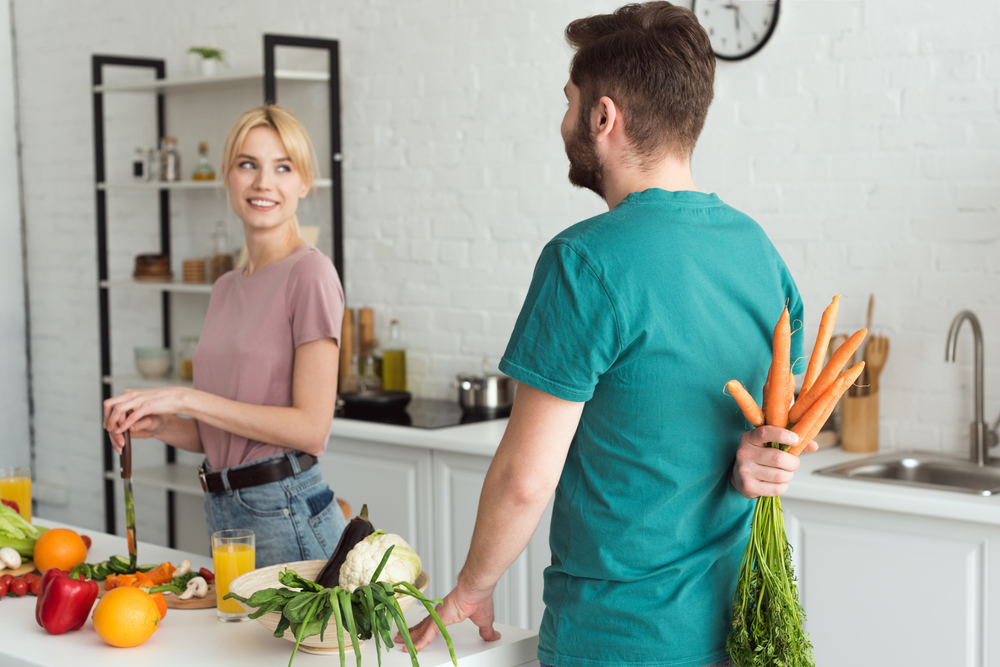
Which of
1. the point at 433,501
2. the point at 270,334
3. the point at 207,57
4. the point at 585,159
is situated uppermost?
the point at 207,57

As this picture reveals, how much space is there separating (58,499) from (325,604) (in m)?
4.37

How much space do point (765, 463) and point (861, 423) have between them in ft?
5.25

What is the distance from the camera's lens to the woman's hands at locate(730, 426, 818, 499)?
1305 millimetres

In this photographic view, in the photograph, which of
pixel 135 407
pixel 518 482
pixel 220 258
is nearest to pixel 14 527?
pixel 135 407

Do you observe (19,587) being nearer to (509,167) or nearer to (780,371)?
(780,371)

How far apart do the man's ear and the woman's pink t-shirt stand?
91 cm

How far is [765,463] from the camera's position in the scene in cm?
131

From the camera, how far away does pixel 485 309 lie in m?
3.69

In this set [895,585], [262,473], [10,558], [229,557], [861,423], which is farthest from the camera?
[861,423]

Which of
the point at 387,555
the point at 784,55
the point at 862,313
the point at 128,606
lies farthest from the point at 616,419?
the point at 784,55

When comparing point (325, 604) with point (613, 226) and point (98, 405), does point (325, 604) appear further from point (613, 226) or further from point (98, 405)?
point (98, 405)

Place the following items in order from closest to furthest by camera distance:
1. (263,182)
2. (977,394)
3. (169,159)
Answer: (263,182) → (977,394) → (169,159)

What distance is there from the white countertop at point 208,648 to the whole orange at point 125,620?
0.07ft

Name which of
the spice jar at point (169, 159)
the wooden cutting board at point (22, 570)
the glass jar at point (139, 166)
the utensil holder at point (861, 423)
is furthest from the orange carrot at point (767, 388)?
the glass jar at point (139, 166)
